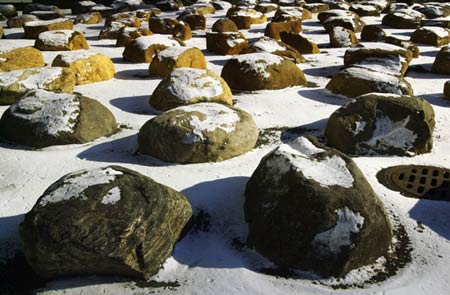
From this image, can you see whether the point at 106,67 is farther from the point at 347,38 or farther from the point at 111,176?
the point at 347,38

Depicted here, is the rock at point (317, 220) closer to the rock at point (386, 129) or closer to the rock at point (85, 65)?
the rock at point (386, 129)

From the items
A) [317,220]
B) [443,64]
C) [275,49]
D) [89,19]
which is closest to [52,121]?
[317,220]

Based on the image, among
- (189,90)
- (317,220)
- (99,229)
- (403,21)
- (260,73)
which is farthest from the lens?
(403,21)

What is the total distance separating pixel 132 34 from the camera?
7.73m

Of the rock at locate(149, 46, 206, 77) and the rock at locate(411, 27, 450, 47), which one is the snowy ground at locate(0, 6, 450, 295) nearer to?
the rock at locate(149, 46, 206, 77)

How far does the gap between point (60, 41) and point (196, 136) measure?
4.61 meters

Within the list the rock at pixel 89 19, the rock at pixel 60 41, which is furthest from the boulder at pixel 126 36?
the rock at pixel 89 19

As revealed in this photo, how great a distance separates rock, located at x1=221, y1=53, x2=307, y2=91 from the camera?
5.29 m

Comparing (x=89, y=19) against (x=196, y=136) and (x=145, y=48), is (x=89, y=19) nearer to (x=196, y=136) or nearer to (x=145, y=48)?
(x=145, y=48)

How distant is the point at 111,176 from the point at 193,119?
111 cm

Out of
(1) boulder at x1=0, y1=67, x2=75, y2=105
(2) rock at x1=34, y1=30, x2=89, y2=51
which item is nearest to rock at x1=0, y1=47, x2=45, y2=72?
(1) boulder at x1=0, y1=67, x2=75, y2=105

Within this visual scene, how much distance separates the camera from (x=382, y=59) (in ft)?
19.0

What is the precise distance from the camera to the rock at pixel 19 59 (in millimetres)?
5609

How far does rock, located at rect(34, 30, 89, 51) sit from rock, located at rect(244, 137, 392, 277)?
547 cm
